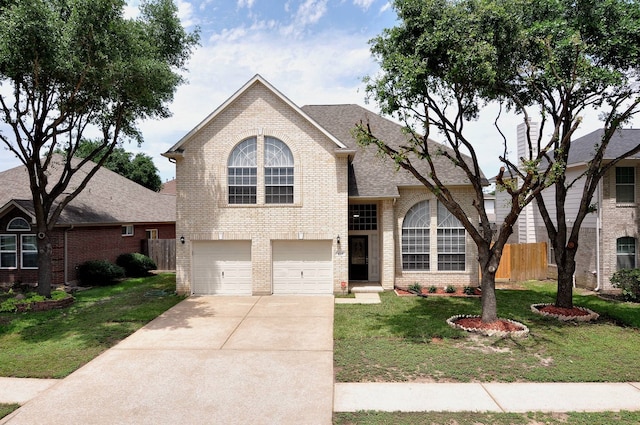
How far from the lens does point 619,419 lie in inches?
220

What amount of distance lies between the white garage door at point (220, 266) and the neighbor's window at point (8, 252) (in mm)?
9178

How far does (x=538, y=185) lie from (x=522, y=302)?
5.36 metres

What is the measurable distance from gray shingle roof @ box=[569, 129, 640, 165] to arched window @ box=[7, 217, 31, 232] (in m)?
24.5

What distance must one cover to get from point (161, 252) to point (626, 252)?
77.6ft

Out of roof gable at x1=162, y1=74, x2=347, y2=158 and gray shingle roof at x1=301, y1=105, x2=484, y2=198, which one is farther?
gray shingle roof at x1=301, y1=105, x2=484, y2=198

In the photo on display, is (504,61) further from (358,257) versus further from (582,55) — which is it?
(358,257)

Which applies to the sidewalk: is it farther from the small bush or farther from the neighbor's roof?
the neighbor's roof

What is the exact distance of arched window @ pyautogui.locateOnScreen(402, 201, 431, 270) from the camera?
1564 cm

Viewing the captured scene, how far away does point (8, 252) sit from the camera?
1681 centimetres

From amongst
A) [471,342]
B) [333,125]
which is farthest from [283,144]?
[471,342]

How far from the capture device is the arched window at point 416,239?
51.3ft

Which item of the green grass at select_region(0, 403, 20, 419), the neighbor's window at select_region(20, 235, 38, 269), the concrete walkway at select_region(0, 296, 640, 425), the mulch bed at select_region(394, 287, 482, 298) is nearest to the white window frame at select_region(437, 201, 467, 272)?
the mulch bed at select_region(394, 287, 482, 298)

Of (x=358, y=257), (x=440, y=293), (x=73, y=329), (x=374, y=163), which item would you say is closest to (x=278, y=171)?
(x=374, y=163)

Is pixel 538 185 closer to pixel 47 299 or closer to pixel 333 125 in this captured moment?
pixel 333 125
